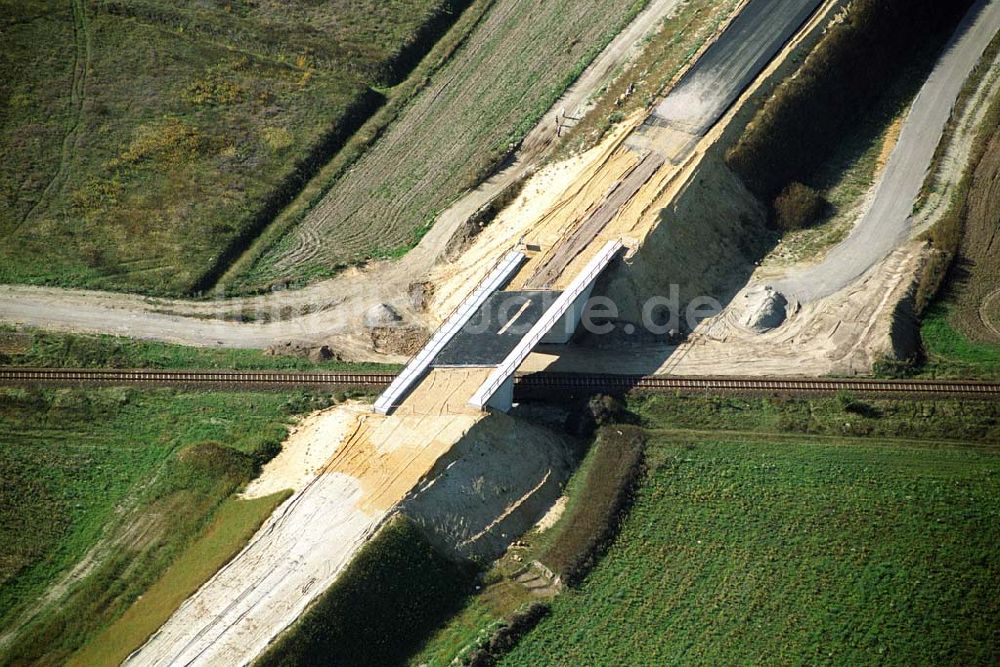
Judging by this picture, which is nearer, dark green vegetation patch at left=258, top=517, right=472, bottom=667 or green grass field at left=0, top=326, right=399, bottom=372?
dark green vegetation patch at left=258, top=517, right=472, bottom=667

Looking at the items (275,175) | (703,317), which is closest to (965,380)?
(703,317)

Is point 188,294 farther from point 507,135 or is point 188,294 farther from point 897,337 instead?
point 897,337

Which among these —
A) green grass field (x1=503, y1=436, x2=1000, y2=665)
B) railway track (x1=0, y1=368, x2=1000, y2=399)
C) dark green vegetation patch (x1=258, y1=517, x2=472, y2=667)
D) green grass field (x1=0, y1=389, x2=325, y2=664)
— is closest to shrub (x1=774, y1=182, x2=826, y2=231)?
railway track (x1=0, y1=368, x2=1000, y2=399)

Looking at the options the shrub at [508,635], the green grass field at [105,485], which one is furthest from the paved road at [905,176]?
the green grass field at [105,485]

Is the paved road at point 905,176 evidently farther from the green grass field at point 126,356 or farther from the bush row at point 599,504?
the green grass field at point 126,356

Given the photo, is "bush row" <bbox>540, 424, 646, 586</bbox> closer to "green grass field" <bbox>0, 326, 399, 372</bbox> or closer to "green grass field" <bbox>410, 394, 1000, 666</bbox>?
"green grass field" <bbox>410, 394, 1000, 666</bbox>
